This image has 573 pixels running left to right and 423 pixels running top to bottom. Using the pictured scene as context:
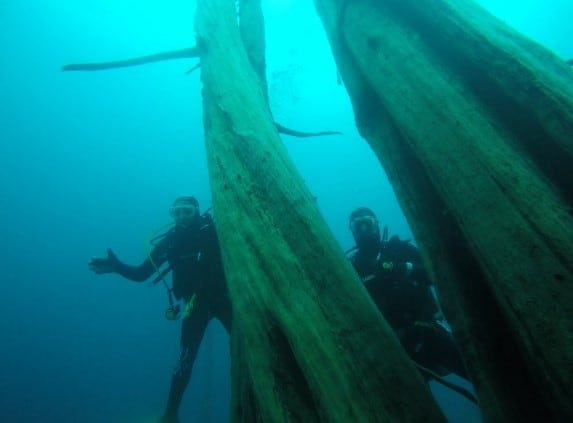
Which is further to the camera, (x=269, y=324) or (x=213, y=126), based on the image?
(x=213, y=126)

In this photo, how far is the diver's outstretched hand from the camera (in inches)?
140

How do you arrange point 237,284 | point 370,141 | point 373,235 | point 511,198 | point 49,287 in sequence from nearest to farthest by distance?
point 511,198, point 237,284, point 370,141, point 373,235, point 49,287

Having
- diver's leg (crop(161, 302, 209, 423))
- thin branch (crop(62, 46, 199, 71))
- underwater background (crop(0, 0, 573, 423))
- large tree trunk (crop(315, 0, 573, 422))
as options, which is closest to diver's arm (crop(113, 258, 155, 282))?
diver's leg (crop(161, 302, 209, 423))

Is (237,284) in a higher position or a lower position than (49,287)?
lower

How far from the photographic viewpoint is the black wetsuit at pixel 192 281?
15.3ft

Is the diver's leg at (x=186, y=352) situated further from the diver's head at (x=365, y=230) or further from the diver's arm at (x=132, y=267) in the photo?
the diver's head at (x=365, y=230)

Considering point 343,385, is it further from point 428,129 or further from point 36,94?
point 36,94

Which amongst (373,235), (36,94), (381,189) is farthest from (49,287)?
(373,235)

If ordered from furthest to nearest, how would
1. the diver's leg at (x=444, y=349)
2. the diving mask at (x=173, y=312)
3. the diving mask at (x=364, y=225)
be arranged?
the diving mask at (x=173, y=312) → the diving mask at (x=364, y=225) → the diver's leg at (x=444, y=349)

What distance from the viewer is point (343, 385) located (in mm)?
1021

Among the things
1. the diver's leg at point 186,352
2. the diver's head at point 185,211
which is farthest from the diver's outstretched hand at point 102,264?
the diver's head at point 185,211

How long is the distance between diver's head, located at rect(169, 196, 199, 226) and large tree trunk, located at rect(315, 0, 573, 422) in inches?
162

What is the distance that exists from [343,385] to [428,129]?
0.83 m

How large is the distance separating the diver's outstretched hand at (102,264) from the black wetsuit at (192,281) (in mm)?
725
